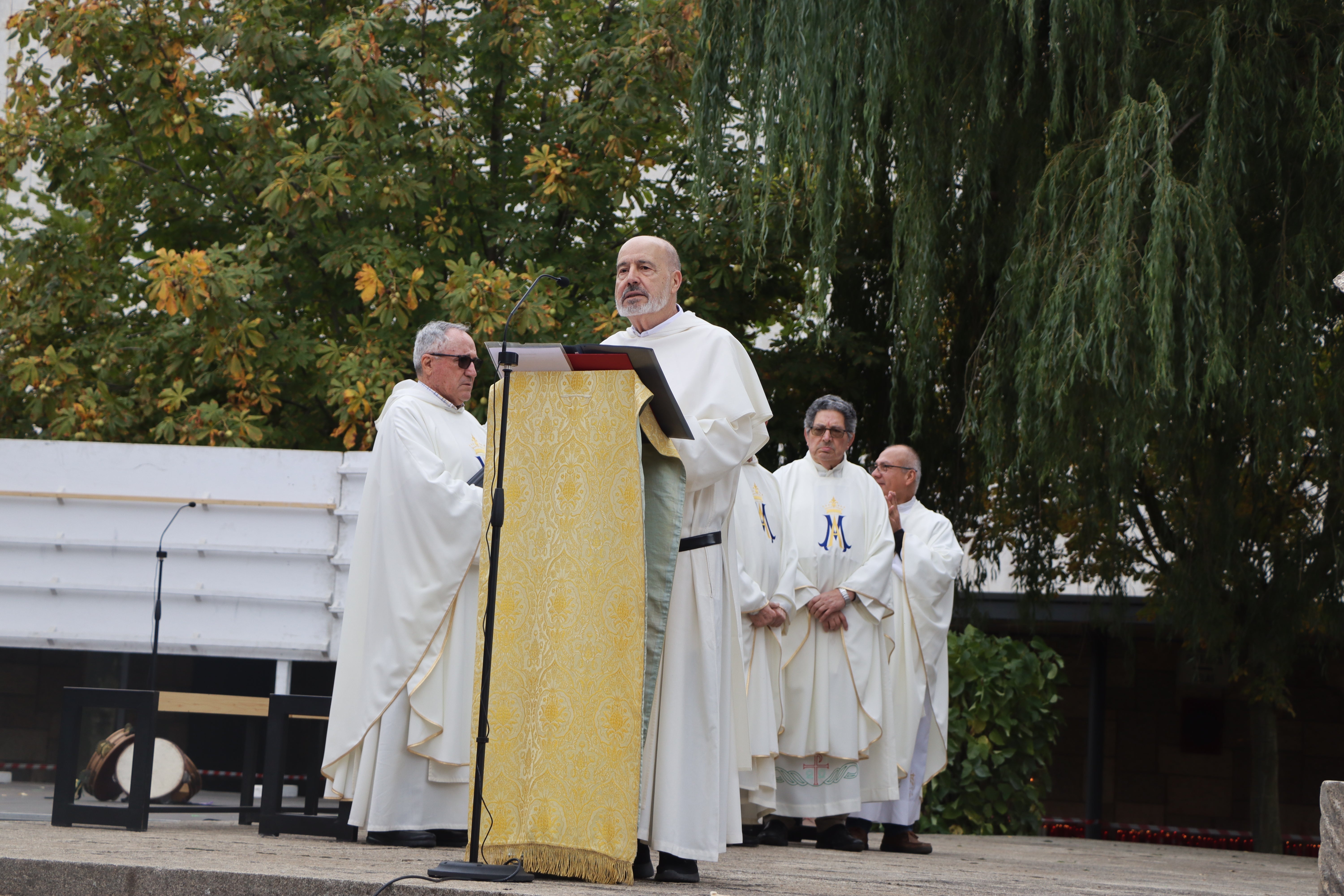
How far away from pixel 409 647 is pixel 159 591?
277cm

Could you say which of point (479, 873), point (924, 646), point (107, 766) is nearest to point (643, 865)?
point (479, 873)

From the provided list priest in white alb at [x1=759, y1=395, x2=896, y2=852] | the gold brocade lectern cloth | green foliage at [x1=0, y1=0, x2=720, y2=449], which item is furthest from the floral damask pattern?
green foliage at [x1=0, y1=0, x2=720, y2=449]

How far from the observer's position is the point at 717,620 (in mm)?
4691

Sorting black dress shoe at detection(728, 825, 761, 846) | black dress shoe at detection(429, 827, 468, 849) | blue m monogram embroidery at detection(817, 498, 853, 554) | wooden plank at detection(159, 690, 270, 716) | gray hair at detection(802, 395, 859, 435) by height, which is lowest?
black dress shoe at detection(728, 825, 761, 846)

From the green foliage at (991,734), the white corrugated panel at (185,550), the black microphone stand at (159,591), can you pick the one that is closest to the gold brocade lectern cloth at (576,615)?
the black microphone stand at (159,591)

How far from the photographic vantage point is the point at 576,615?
4.36m

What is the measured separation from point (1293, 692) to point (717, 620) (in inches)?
647

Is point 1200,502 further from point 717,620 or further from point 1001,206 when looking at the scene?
point 717,620

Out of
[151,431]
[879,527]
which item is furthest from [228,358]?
[879,527]

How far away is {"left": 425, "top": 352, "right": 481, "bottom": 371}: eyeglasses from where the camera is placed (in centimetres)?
680

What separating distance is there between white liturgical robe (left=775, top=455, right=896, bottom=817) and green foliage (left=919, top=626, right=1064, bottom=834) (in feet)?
6.56

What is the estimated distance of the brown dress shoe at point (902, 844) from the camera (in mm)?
Result: 7762

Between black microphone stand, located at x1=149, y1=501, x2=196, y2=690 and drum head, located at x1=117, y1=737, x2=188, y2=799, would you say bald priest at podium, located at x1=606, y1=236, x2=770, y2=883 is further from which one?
black microphone stand, located at x1=149, y1=501, x2=196, y2=690

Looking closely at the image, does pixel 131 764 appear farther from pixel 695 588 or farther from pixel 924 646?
pixel 924 646
